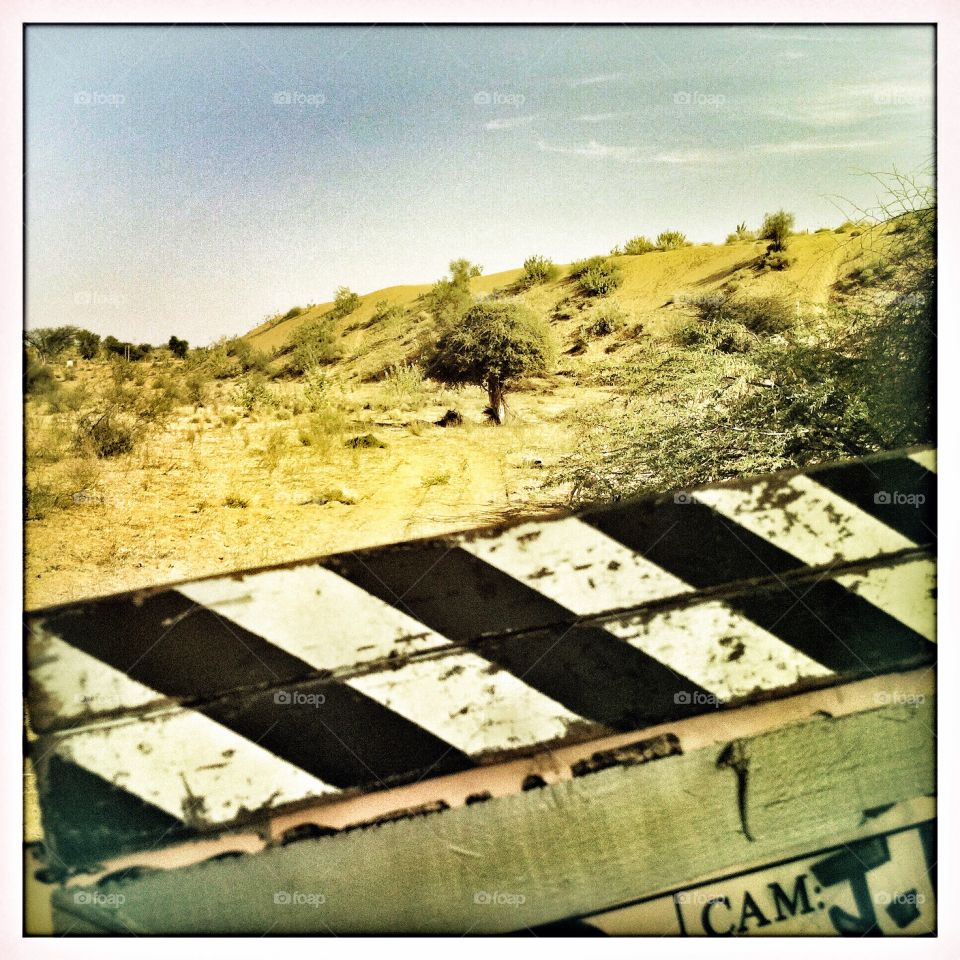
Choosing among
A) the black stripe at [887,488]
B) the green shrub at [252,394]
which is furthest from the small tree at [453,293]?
the black stripe at [887,488]

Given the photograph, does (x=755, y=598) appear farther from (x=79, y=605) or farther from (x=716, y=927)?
(x=79, y=605)

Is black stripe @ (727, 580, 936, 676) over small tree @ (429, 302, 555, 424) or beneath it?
beneath

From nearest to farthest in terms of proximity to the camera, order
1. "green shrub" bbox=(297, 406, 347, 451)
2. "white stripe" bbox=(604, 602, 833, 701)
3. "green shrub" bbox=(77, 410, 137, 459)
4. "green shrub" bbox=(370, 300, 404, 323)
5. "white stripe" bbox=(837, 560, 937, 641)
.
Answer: "white stripe" bbox=(604, 602, 833, 701), "white stripe" bbox=(837, 560, 937, 641), "green shrub" bbox=(77, 410, 137, 459), "green shrub" bbox=(370, 300, 404, 323), "green shrub" bbox=(297, 406, 347, 451)

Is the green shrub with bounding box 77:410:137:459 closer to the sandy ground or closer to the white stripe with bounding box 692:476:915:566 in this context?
the sandy ground

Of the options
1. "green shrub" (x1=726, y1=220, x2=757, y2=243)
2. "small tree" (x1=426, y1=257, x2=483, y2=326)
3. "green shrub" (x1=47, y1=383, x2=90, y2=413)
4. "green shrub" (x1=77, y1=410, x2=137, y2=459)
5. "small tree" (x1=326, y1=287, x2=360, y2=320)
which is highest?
"green shrub" (x1=726, y1=220, x2=757, y2=243)

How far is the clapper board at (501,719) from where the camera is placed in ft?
5.09

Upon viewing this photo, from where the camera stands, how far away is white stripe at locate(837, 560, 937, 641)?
1.77 meters

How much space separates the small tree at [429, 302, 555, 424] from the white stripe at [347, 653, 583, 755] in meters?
5.29

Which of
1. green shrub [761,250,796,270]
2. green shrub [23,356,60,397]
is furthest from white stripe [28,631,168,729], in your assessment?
green shrub [761,250,796,270]

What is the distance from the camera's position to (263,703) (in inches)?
62.7

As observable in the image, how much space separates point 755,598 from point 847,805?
0.55 metres

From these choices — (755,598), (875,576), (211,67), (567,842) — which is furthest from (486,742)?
(211,67)

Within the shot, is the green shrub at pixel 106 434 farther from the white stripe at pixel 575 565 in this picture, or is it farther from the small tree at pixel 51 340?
the white stripe at pixel 575 565
